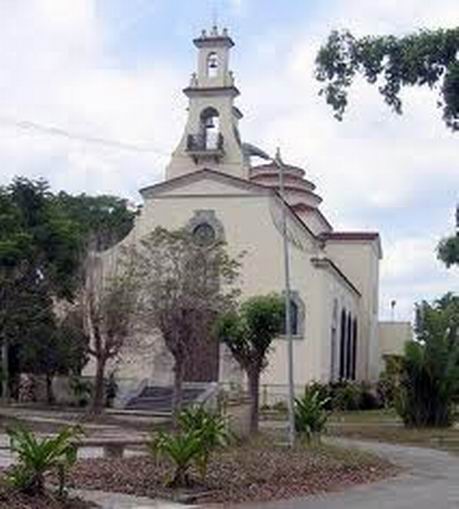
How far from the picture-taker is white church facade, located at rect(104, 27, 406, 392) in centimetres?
5531

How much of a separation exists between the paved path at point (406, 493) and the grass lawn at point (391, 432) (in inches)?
251

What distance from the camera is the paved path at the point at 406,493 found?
1897 centimetres

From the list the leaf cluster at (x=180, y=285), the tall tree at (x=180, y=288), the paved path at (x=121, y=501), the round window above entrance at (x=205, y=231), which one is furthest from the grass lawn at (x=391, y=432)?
the paved path at (x=121, y=501)

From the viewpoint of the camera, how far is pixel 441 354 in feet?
146

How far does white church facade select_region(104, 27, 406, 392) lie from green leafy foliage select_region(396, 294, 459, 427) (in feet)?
24.9

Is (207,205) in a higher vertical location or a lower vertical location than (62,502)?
higher

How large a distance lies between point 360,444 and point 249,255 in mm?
21270

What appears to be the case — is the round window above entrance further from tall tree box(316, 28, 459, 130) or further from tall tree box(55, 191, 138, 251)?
tall tree box(316, 28, 459, 130)

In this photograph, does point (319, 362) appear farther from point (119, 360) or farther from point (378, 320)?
point (378, 320)

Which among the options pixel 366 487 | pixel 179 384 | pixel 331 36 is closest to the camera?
pixel 331 36

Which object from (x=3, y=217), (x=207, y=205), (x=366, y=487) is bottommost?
(x=366, y=487)

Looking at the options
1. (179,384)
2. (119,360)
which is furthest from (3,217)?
(119,360)

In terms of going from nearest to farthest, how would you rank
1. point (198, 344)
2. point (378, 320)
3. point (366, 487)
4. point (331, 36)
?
1. point (331, 36)
2. point (366, 487)
3. point (198, 344)
4. point (378, 320)

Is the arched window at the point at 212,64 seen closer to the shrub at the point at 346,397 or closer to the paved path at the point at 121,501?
the shrub at the point at 346,397
